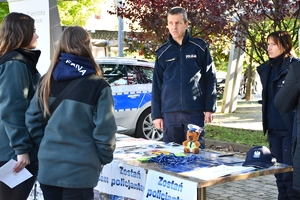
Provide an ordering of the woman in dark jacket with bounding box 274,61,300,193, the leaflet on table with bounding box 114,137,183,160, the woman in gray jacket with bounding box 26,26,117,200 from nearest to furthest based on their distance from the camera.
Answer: the woman in gray jacket with bounding box 26,26,117,200
the woman in dark jacket with bounding box 274,61,300,193
the leaflet on table with bounding box 114,137,183,160

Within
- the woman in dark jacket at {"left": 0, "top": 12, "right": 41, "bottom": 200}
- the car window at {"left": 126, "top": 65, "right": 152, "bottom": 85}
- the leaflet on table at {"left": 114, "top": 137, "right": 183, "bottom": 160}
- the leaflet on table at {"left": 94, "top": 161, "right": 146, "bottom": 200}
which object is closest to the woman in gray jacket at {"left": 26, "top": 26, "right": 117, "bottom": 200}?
the woman in dark jacket at {"left": 0, "top": 12, "right": 41, "bottom": 200}

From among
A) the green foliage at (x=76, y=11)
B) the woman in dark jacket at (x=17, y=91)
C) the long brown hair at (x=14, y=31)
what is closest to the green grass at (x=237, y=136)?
the woman in dark jacket at (x=17, y=91)

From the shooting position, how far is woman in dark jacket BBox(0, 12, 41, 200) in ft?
13.3

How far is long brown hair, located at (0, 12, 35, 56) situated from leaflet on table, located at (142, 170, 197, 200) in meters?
1.44

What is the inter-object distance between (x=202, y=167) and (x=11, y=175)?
1454 mm

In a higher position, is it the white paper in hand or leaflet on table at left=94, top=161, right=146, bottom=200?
the white paper in hand

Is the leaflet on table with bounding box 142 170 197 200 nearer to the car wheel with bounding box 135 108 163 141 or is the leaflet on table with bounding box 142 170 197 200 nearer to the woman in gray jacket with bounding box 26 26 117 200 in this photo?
the woman in gray jacket with bounding box 26 26 117 200

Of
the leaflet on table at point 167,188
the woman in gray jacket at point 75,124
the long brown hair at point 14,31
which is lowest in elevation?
the leaflet on table at point 167,188

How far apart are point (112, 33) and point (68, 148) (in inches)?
914

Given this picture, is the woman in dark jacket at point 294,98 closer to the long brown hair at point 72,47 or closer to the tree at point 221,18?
the long brown hair at point 72,47

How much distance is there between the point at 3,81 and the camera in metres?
4.09

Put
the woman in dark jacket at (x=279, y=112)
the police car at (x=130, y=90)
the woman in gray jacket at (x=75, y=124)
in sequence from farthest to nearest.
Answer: the police car at (x=130, y=90) < the woman in dark jacket at (x=279, y=112) < the woman in gray jacket at (x=75, y=124)

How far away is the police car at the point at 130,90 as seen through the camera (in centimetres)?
1120

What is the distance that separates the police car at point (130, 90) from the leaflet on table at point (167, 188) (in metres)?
6.56
